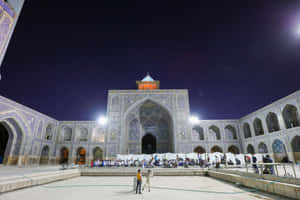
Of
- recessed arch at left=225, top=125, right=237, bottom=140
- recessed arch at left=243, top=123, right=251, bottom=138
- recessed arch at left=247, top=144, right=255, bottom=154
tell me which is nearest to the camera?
recessed arch at left=247, top=144, right=255, bottom=154

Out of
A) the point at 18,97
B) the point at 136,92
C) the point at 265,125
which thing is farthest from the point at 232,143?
the point at 18,97

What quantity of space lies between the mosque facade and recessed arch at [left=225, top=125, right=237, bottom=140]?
13 centimetres

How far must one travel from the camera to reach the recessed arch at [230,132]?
2245 centimetres

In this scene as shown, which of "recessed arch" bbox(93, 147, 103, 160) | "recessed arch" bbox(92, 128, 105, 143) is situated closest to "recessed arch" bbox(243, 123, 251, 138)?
"recessed arch" bbox(92, 128, 105, 143)

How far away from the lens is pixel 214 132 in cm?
2345

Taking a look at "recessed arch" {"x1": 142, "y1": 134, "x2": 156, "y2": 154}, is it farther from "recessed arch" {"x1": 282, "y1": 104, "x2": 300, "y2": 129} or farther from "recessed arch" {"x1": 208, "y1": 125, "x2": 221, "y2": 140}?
"recessed arch" {"x1": 282, "y1": 104, "x2": 300, "y2": 129}

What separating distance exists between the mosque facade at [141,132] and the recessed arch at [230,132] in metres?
0.13

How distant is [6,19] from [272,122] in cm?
2264

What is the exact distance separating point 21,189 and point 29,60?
17081 mm

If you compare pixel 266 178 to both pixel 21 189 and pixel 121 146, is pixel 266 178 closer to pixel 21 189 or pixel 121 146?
pixel 21 189

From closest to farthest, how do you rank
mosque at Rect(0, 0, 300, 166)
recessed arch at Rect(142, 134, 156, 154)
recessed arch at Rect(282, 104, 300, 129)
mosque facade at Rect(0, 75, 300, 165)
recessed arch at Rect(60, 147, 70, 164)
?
recessed arch at Rect(282, 104, 300, 129), mosque at Rect(0, 0, 300, 166), mosque facade at Rect(0, 75, 300, 165), recessed arch at Rect(142, 134, 156, 154), recessed arch at Rect(60, 147, 70, 164)

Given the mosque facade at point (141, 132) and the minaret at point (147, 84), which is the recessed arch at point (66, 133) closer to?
the mosque facade at point (141, 132)

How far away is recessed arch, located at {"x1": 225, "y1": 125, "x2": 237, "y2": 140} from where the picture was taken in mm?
22453

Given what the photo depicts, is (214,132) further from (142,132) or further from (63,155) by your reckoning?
(63,155)
